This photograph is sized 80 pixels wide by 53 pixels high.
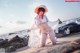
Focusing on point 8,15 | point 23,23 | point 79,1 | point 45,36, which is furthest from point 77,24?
point 8,15

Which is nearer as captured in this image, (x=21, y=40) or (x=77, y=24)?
(x=21, y=40)

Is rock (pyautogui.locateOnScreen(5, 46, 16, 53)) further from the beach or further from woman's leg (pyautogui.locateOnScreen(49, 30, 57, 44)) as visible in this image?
woman's leg (pyautogui.locateOnScreen(49, 30, 57, 44))

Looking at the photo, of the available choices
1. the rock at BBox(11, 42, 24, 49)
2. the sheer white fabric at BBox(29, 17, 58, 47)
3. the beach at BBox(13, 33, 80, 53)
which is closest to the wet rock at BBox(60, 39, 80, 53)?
the beach at BBox(13, 33, 80, 53)

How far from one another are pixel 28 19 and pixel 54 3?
11.1 inches

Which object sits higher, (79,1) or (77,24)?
(79,1)

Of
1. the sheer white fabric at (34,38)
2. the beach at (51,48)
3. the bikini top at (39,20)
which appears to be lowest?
the beach at (51,48)

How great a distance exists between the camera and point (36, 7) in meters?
1.82

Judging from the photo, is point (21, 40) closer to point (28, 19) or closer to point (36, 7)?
point (28, 19)

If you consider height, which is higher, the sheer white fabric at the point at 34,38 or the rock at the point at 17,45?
the sheer white fabric at the point at 34,38

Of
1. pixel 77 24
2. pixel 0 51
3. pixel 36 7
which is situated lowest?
pixel 0 51

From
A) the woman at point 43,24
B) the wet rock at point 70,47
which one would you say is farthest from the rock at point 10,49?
the wet rock at point 70,47

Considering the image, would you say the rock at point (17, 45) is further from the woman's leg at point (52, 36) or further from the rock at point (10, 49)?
the woman's leg at point (52, 36)

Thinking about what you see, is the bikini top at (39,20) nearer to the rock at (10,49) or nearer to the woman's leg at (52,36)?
the woman's leg at (52,36)

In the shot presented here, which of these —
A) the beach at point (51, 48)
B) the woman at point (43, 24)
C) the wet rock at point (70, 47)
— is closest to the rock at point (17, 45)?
the beach at point (51, 48)
